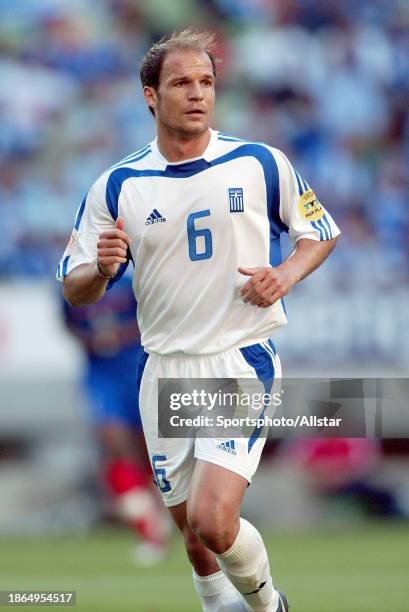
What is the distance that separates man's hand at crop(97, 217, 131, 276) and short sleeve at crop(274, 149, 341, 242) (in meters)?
0.74

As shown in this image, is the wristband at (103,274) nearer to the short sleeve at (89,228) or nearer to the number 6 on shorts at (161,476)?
the short sleeve at (89,228)

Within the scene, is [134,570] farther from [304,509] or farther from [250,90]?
[250,90]

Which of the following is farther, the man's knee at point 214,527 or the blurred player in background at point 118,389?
the blurred player in background at point 118,389

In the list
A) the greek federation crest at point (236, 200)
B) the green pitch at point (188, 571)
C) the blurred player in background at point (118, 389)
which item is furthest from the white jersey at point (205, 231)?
the blurred player in background at point (118, 389)

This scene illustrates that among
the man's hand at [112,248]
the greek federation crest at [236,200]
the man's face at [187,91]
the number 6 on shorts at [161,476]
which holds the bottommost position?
the number 6 on shorts at [161,476]

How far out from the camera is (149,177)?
17.4 feet

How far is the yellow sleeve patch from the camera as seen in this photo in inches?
207

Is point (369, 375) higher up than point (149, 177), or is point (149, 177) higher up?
point (149, 177)

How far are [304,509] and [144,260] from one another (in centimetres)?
606

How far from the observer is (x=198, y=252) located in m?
5.14

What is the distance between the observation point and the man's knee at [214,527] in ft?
15.6

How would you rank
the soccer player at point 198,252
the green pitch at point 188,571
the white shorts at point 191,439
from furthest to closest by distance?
the green pitch at point 188,571
the soccer player at point 198,252
the white shorts at point 191,439

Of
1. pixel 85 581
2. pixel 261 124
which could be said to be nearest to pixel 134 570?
pixel 85 581

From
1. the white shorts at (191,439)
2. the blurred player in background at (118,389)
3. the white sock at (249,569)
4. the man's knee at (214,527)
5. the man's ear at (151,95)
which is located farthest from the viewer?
the blurred player in background at (118,389)
